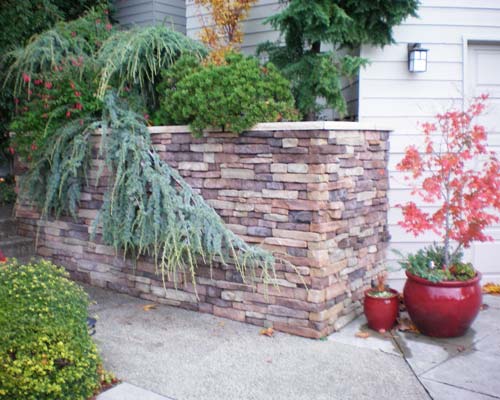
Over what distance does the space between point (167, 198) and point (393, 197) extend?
2165 mm

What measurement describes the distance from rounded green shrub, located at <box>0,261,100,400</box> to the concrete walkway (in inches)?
10.2

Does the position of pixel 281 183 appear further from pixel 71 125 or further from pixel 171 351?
pixel 71 125

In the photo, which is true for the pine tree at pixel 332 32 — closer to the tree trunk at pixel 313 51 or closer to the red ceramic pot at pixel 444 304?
the tree trunk at pixel 313 51

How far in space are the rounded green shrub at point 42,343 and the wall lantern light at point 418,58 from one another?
3.55m

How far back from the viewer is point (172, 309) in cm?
465

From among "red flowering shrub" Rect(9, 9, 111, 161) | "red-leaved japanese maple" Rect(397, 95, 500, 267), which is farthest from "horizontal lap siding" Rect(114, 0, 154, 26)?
"red-leaved japanese maple" Rect(397, 95, 500, 267)

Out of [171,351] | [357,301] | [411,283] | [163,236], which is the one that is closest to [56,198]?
[163,236]

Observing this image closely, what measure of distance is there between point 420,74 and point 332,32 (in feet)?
3.17

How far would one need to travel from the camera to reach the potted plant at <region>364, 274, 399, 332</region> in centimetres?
412

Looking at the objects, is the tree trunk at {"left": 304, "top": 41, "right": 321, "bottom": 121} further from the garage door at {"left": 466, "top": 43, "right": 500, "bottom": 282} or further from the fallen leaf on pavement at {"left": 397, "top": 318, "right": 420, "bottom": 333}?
the fallen leaf on pavement at {"left": 397, "top": 318, "right": 420, "bottom": 333}

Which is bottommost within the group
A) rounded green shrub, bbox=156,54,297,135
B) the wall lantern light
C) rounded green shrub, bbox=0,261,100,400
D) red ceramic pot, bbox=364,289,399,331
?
red ceramic pot, bbox=364,289,399,331

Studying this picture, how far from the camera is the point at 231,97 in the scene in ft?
13.4

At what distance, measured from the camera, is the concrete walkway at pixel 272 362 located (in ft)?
10.5

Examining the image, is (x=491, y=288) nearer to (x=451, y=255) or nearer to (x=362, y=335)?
(x=451, y=255)
